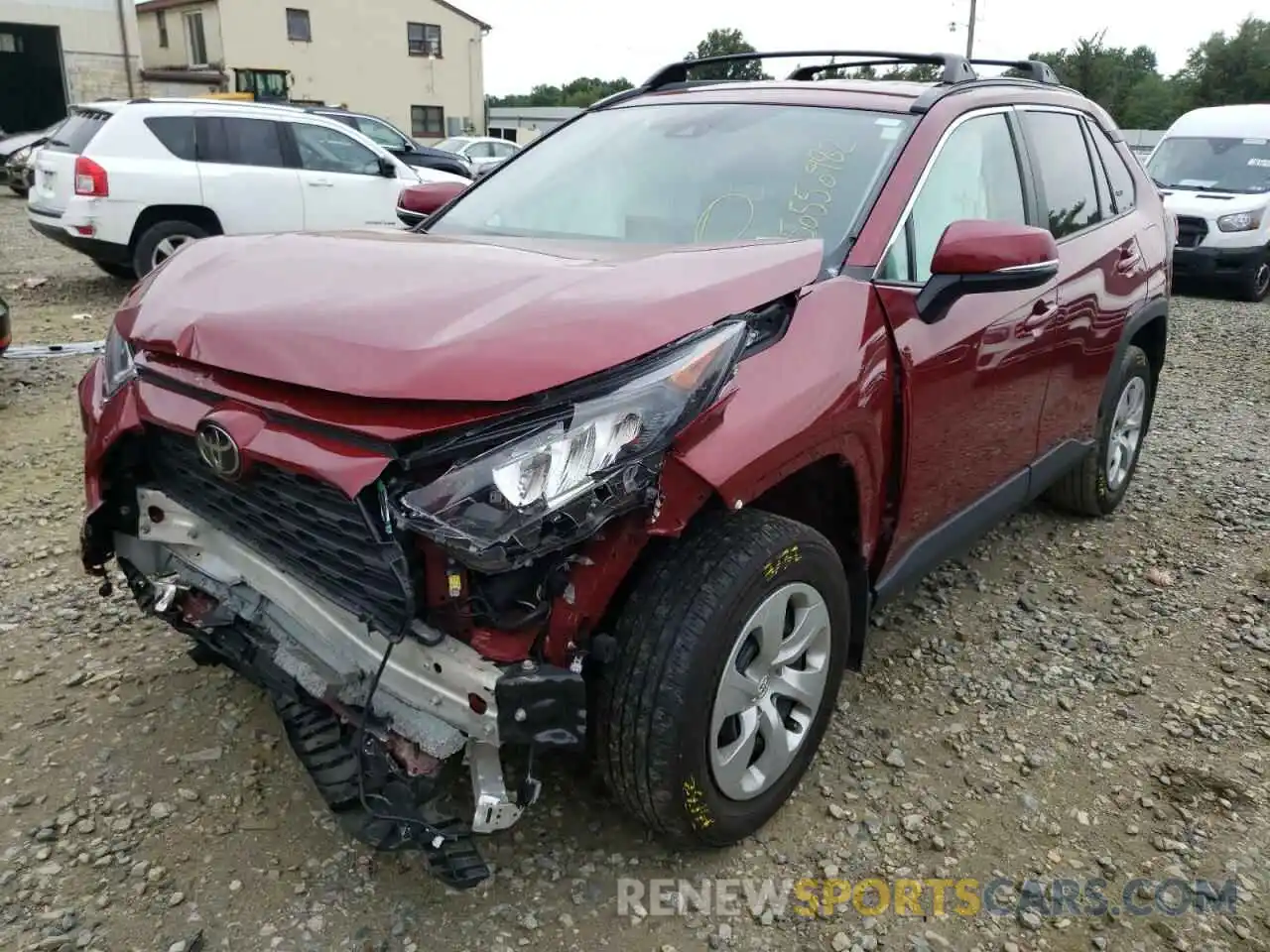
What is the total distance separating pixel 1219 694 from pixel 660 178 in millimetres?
2431

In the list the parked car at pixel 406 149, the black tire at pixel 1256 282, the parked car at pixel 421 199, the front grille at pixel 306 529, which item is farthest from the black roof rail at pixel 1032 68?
the parked car at pixel 406 149

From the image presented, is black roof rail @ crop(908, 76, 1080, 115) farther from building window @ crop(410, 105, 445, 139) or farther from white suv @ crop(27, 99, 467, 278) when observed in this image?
building window @ crop(410, 105, 445, 139)

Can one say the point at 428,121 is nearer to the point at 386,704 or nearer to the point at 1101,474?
the point at 1101,474

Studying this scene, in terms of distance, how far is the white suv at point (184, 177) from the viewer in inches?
328

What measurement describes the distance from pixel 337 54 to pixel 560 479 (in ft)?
127

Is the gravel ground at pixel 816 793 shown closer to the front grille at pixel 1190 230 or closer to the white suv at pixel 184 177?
the white suv at pixel 184 177

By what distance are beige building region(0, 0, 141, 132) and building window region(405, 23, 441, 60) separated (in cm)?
1255

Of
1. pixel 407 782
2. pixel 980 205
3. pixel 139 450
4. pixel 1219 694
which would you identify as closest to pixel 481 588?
pixel 407 782

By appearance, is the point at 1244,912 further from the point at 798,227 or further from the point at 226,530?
the point at 226,530

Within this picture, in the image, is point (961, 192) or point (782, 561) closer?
point (782, 561)

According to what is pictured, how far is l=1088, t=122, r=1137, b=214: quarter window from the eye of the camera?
3.97 m

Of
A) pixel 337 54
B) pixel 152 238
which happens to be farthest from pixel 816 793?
pixel 337 54

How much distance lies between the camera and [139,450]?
2.32 metres

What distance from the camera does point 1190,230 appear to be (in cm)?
1069
